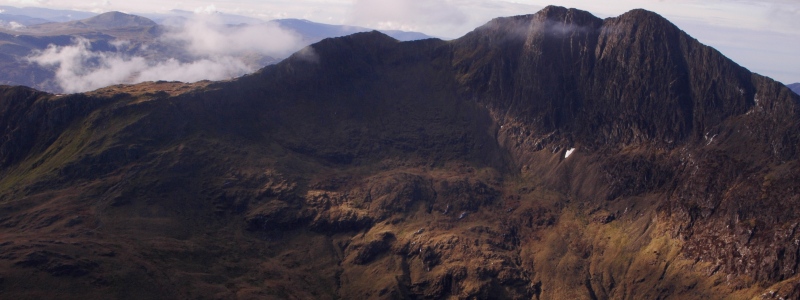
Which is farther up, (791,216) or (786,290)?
(791,216)

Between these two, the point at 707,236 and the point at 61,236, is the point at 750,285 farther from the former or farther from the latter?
the point at 61,236

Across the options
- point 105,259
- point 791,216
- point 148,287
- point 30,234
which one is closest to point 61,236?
point 30,234

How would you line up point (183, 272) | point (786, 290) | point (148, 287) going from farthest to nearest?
1. point (183, 272)
2. point (148, 287)
3. point (786, 290)

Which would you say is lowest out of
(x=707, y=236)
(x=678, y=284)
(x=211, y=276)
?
(x=211, y=276)

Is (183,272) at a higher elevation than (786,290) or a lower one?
lower

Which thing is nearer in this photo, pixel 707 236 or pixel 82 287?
pixel 82 287

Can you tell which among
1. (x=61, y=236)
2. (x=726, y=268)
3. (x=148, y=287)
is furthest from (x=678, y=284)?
(x=61, y=236)

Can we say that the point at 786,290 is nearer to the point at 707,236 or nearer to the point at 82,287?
the point at 707,236

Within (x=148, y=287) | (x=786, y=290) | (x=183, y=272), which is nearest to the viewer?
(x=786, y=290)

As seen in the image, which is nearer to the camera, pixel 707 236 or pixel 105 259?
pixel 105 259
